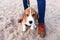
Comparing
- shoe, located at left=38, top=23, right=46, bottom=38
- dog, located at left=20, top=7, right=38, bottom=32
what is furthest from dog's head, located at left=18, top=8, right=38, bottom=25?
shoe, located at left=38, top=23, right=46, bottom=38

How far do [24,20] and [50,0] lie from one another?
1259 mm

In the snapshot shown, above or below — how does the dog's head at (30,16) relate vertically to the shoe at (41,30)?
above

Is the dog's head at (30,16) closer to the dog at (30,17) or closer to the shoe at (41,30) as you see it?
the dog at (30,17)

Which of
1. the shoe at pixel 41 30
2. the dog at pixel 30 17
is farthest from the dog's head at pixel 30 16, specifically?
the shoe at pixel 41 30

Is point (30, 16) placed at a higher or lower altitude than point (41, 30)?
higher

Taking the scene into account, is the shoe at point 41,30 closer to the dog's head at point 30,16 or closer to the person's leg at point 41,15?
the person's leg at point 41,15

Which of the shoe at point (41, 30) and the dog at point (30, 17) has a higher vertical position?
the dog at point (30, 17)

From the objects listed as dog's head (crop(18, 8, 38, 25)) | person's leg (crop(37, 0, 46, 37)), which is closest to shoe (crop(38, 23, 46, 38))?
person's leg (crop(37, 0, 46, 37))

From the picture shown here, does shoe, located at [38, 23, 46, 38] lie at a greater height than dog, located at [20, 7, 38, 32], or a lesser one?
lesser

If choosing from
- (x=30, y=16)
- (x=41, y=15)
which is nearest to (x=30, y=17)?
(x=30, y=16)

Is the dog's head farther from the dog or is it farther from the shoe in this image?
the shoe

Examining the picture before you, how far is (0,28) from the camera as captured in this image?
2.19 metres

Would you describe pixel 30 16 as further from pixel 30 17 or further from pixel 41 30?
pixel 41 30

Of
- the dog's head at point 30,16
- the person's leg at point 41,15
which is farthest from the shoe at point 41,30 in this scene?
the dog's head at point 30,16
